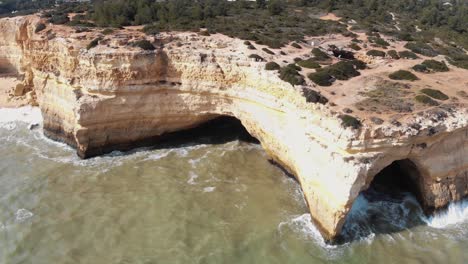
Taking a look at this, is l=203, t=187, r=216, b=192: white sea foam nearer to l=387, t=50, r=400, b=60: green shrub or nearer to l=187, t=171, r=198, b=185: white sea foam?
l=187, t=171, r=198, b=185: white sea foam

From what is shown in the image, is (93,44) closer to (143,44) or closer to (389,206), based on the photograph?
(143,44)

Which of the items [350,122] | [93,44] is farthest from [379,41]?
[93,44]

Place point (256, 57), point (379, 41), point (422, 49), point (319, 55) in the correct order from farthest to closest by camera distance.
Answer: point (379, 41) → point (422, 49) → point (319, 55) → point (256, 57)

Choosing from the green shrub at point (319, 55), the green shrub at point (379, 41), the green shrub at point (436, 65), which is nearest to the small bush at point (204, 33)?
the green shrub at point (319, 55)

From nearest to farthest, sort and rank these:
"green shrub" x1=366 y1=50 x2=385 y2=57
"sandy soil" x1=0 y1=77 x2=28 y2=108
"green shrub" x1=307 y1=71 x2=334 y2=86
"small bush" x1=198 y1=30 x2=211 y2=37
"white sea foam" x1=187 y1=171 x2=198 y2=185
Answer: "green shrub" x1=307 y1=71 x2=334 y2=86, "white sea foam" x1=187 y1=171 x2=198 y2=185, "green shrub" x1=366 y1=50 x2=385 y2=57, "small bush" x1=198 y1=30 x2=211 y2=37, "sandy soil" x1=0 y1=77 x2=28 y2=108

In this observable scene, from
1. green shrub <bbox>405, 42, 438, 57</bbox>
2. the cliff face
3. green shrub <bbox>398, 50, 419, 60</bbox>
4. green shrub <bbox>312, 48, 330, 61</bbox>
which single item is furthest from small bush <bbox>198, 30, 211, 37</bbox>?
green shrub <bbox>405, 42, 438, 57</bbox>

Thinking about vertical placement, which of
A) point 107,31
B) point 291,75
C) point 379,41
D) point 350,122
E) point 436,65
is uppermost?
point 107,31

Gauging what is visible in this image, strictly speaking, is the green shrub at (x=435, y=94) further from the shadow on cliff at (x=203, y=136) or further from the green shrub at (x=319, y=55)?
the shadow on cliff at (x=203, y=136)
